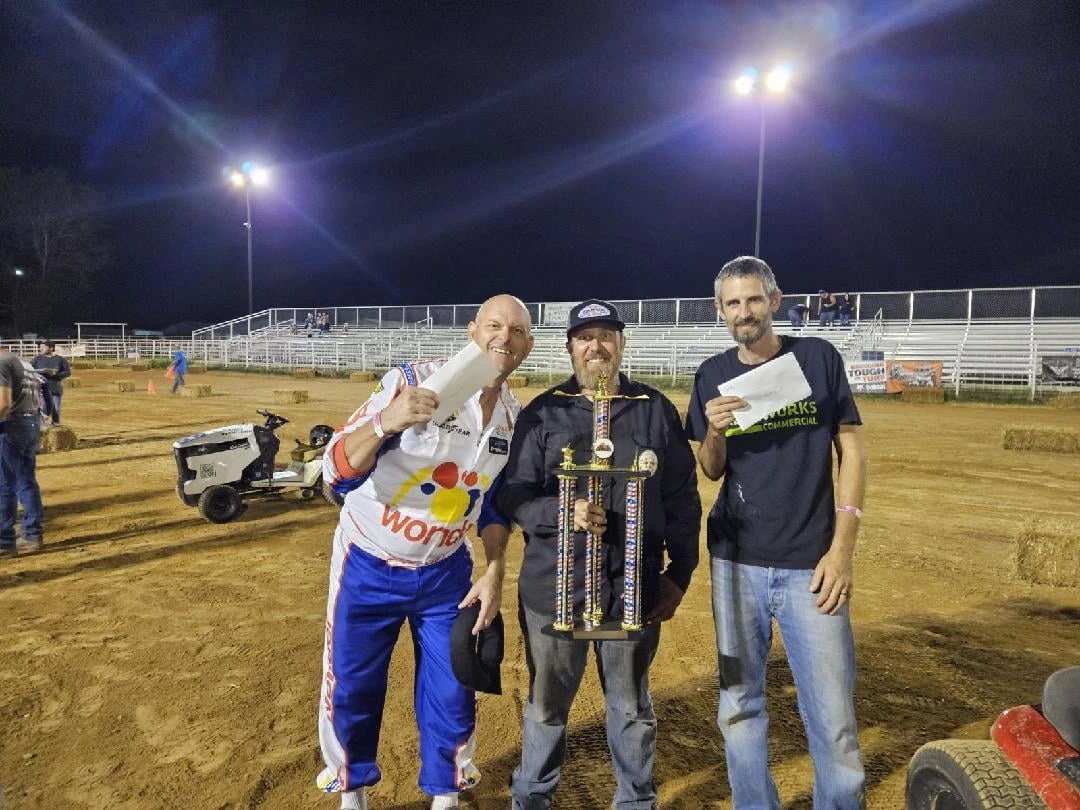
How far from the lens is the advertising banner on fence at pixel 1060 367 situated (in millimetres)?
20359

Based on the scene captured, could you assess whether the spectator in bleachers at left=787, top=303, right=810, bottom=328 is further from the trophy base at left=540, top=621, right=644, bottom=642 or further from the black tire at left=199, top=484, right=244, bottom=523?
the trophy base at left=540, top=621, right=644, bottom=642

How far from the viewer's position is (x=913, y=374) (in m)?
21.7

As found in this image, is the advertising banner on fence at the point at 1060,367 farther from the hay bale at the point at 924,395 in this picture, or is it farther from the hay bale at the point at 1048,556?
the hay bale at the point at 1048,556

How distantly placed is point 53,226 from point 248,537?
208 ft

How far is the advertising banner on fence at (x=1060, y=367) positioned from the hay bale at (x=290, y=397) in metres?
23.2

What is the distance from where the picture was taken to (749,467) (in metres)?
2.56

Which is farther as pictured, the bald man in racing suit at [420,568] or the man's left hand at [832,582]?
the bald man in racing suit at [420,568]

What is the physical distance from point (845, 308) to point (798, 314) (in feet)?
5.84

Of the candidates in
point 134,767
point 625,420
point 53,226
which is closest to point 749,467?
point 625,420

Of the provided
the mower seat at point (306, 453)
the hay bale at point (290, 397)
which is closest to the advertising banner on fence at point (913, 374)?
the hay bale at point (290, 397)

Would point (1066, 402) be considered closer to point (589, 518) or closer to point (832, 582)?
point (832, 582)

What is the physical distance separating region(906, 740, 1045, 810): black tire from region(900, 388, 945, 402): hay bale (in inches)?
815

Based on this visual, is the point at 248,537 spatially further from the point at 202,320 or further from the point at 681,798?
the point at 202,320

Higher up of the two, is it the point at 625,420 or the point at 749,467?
the point at 625,420
